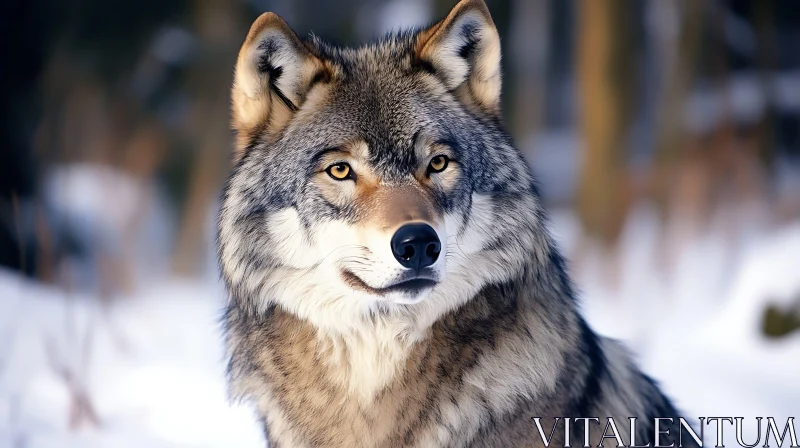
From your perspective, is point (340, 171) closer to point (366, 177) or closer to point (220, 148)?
point (366, 177)

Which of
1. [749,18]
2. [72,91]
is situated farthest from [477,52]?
[749,18]

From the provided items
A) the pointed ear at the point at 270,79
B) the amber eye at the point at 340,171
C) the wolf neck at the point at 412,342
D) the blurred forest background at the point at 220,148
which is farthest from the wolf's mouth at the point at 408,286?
the blurred forest background at the point at 220,148

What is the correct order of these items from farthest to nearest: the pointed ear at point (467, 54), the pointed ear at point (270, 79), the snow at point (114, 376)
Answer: the snow at point (114, 376)
the pointed ear at point (467, 54)
the pointed ear at point (270, 79)

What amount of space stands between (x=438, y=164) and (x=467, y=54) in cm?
52

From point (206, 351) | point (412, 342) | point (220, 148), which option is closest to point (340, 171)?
point (412, 342)

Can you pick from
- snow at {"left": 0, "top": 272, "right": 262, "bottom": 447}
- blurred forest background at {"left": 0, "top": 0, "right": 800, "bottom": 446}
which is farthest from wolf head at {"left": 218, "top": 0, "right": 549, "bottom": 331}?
blurred forest background at {"left": 0, "top": 0, "right": 800, "bottom": 446}

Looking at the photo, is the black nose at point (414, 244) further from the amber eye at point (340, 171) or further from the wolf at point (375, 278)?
the amber eye at point (340, 171)

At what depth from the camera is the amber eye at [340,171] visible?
2.57 metres

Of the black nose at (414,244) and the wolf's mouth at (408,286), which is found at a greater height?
the black nose at (414,244)

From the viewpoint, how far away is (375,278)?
235cm

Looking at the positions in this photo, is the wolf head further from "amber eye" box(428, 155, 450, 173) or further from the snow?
the snow

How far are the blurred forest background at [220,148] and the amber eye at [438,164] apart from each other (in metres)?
1.99

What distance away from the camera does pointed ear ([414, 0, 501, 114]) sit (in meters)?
2.73

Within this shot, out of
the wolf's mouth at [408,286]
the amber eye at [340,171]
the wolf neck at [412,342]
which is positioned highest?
the amber eye at [340,171]
